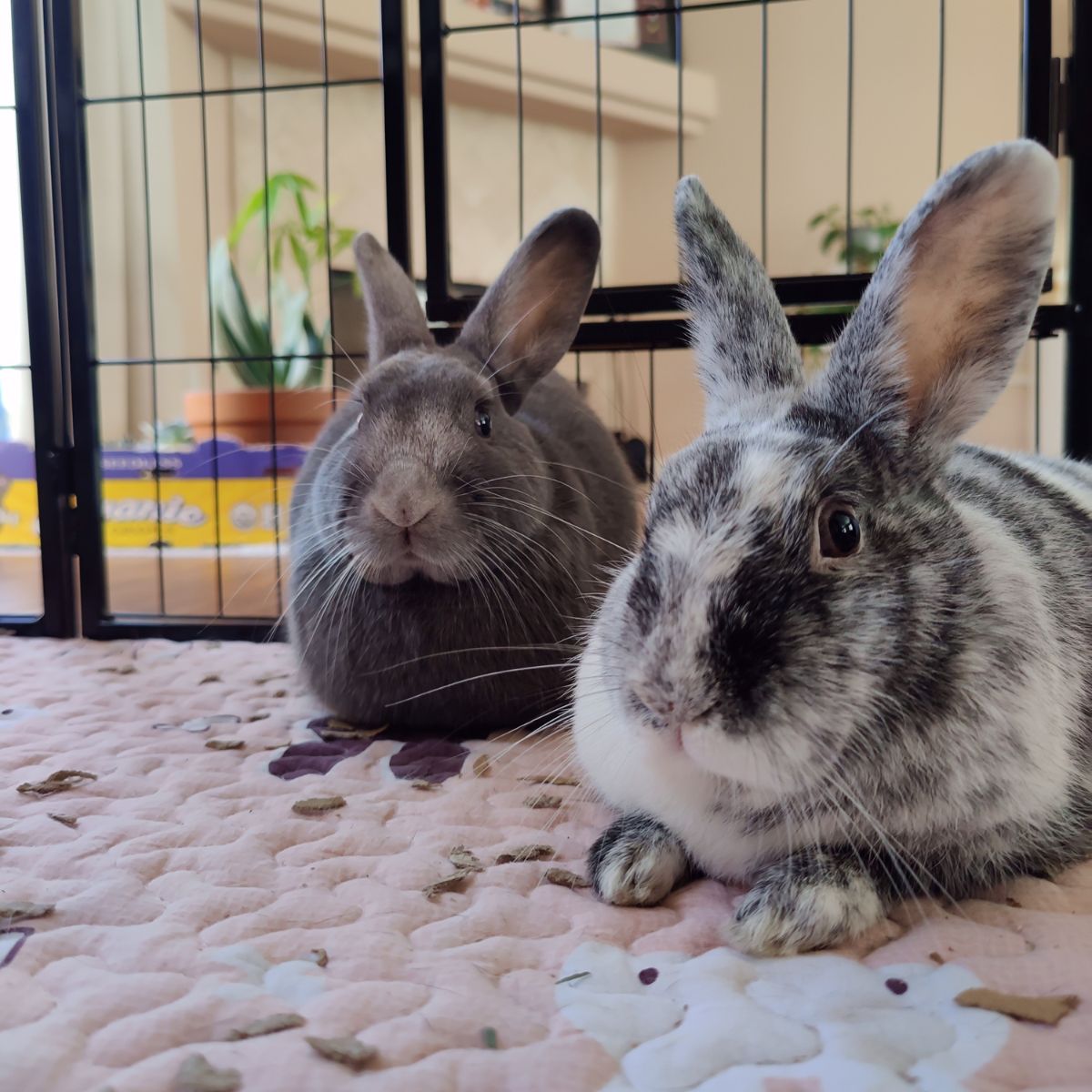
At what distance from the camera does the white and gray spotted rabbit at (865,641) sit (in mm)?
765

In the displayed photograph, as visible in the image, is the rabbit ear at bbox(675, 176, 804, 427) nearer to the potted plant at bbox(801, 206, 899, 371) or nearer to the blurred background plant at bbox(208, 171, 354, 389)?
the blurred background plant at bbox(208, 171, 354, 389)

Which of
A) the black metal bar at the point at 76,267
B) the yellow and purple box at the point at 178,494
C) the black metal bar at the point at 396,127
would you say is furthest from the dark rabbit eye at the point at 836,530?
the yellow and purple box at the point at 178,494

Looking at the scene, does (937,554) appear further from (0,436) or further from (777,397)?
(0,436)

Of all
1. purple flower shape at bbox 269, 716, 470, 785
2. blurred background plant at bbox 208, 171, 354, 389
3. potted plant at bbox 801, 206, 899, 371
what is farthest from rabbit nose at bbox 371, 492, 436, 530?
potted plant at bbox 801, 206, 899, 371

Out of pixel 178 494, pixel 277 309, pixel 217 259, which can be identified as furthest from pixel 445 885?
pixel 277 309

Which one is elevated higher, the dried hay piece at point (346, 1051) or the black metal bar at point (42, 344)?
the black metal bar at point (42, 344)

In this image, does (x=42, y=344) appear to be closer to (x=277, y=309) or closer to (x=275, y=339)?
(x=275, y=339)

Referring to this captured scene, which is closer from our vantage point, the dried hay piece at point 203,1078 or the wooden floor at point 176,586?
the dried hay piece at point 203,1078

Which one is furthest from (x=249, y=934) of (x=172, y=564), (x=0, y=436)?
(x=0, y=436)

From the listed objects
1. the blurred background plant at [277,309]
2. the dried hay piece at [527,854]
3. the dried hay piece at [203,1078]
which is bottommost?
the dried hay piece at [527,854]

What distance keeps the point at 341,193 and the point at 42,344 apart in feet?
9.61

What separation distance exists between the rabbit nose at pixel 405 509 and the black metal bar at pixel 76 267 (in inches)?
40.8

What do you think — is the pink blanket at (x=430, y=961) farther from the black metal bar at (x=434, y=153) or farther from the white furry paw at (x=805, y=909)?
the black metal bar at (x=434, y=153)

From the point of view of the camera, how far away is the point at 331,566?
152 cm
